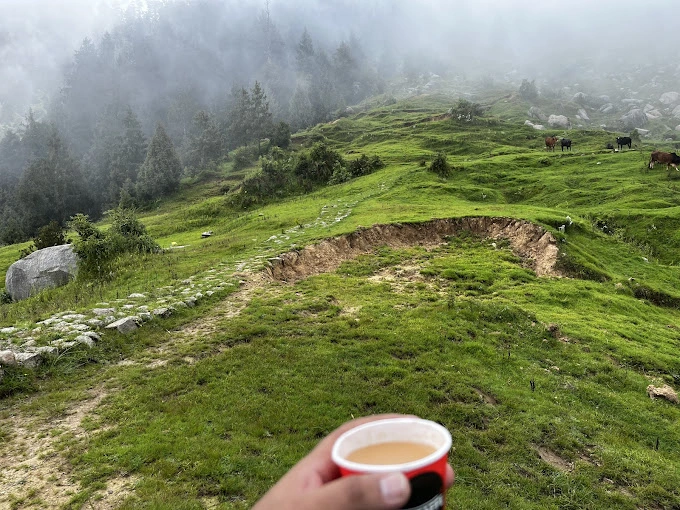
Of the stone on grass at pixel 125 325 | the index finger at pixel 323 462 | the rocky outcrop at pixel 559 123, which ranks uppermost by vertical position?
the rocky outcrop at pixel 559 123

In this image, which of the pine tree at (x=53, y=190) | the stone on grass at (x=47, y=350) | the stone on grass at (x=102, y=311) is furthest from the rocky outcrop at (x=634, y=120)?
the pine tree at (x=53, y=190)

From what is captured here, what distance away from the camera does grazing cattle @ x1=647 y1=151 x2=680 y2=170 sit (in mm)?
34969

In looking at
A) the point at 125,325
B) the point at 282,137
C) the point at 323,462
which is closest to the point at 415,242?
the point at 125,325

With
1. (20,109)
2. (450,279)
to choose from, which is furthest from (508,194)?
(20,109)

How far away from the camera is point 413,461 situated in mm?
1714

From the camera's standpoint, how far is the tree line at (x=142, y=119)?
3770 inches

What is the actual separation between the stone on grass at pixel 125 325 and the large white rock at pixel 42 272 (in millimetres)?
10757

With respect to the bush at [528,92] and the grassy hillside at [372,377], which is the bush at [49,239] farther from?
the bush at [528,92]

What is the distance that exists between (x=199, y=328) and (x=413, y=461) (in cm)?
1110

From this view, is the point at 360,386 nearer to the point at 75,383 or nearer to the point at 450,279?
the point at 75,383

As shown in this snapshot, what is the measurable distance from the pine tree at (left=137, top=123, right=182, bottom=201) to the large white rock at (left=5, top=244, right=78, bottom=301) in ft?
221

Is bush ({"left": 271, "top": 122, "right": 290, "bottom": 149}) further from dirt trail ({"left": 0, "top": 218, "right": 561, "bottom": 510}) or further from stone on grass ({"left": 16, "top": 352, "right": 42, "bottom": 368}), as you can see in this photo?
stone on grass ({"left": 16, "top": 352, "right": 42, "bottom": 368})

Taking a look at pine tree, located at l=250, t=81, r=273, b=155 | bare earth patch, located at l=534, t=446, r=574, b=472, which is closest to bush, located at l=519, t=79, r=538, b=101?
pine tree, located at l=250, t=81, r=273, b=155

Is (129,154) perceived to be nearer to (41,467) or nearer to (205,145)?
(205,145)
